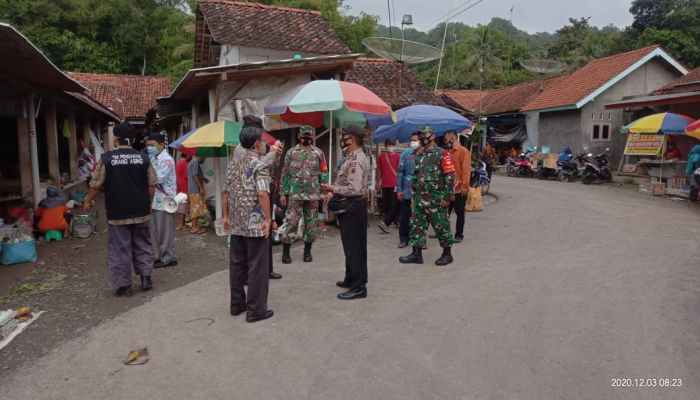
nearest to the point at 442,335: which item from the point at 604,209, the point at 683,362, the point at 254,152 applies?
the point at 683,362

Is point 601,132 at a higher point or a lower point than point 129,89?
lower

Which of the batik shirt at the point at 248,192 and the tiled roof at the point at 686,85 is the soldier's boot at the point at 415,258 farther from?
the tiled roof at the point at 686,85

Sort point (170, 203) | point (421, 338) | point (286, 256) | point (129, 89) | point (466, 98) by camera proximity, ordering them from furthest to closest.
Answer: point (466, 98), point (129, 89), point (286, 256), point (170, 203), point (421, 338)

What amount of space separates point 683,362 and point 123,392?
3831 millimetres

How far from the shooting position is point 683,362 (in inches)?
137

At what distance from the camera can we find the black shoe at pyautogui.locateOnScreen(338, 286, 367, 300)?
4855 mm

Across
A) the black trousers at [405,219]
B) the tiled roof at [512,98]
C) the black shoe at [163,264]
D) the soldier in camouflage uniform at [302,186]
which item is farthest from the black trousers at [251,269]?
the tiled roof at [512,98]

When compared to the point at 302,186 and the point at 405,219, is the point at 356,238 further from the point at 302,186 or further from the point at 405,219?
the point at 405,219

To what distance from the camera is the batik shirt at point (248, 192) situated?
4227 mm

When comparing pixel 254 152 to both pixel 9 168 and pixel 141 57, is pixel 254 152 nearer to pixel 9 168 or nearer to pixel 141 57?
pixel 9 168

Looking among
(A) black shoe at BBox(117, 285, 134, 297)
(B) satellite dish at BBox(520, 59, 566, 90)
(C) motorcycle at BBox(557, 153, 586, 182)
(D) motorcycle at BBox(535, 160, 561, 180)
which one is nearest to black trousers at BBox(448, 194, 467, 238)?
(A) black shoe at BBox(117, 285, 134, 297)

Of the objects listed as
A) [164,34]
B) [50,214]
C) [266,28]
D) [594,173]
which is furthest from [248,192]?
[164,34]

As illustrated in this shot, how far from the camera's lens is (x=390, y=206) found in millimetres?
8828

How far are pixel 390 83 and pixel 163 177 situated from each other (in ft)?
35.3
